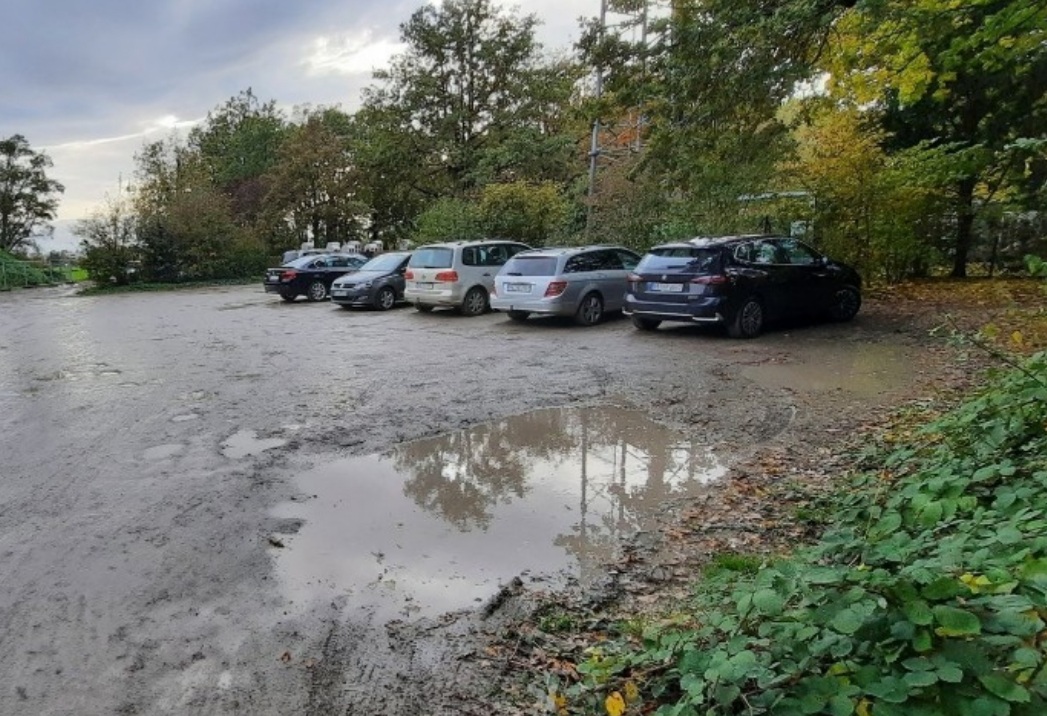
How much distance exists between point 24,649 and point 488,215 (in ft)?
66.8

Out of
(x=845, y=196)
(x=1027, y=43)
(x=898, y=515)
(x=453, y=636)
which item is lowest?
(x=453, y=636)

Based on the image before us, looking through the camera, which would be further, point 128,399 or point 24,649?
point 128,399

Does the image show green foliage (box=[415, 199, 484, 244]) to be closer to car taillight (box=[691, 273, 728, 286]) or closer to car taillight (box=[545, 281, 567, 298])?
car taillight (box=[545, 281, 567, 298])

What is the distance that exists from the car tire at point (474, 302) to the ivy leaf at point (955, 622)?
46.7ft

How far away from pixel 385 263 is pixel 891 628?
17.6m

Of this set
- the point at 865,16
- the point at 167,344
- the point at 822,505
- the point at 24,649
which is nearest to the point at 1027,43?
the point at 865,16

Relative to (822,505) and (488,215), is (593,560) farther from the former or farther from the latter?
(488,215)

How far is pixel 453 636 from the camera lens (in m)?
3.36

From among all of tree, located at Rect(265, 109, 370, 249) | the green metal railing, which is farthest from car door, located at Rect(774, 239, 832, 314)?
the green metal railing

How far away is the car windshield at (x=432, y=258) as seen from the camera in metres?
16.0

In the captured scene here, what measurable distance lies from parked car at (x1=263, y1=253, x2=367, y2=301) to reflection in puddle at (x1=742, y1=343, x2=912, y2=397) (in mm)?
15243

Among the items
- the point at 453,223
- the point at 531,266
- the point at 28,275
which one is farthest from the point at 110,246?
the point at 531,266

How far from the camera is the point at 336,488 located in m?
5.40

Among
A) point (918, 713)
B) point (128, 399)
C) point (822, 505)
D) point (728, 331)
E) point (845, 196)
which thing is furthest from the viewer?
point (845, 196)
